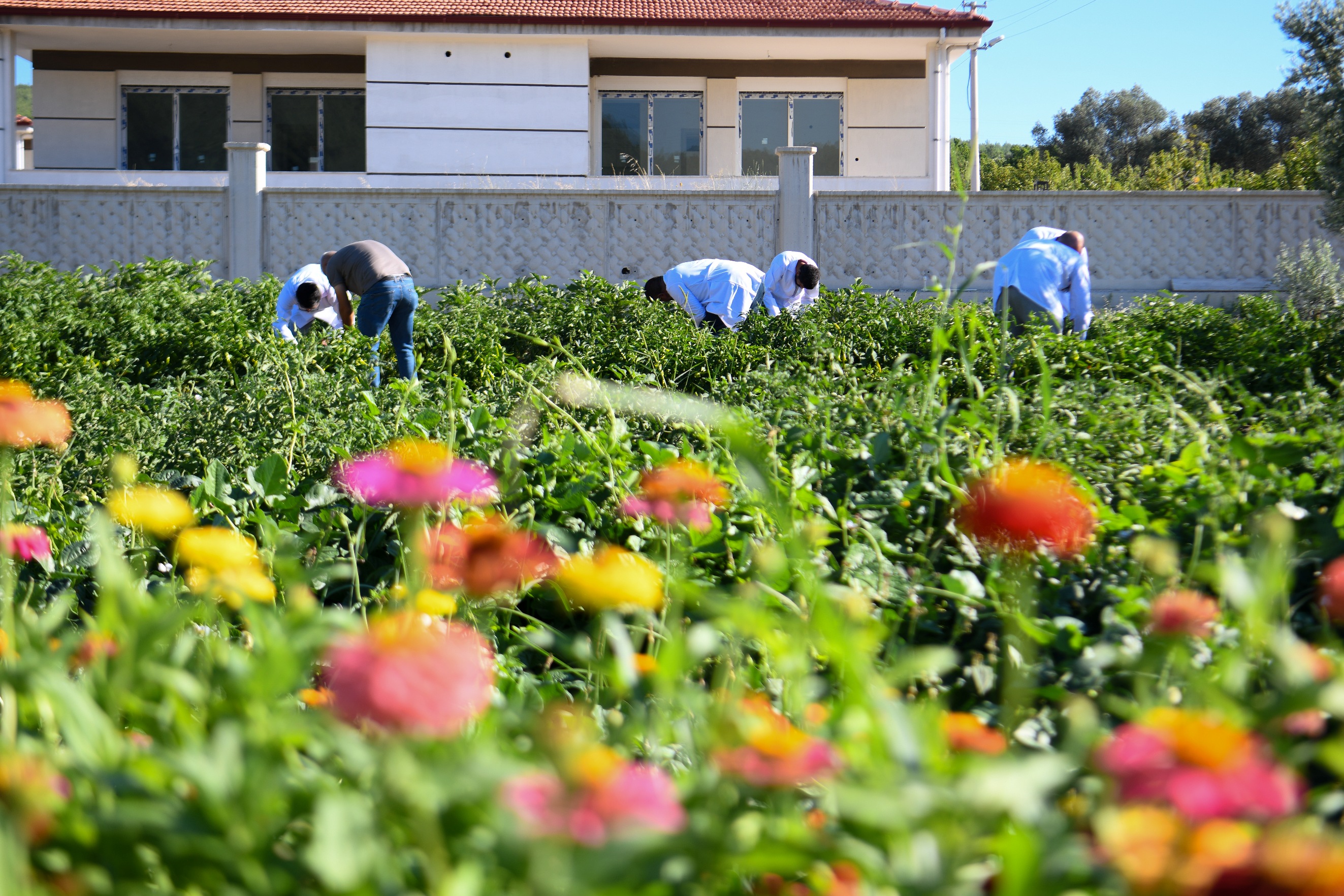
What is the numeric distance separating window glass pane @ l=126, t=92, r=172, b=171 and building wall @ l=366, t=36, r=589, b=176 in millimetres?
3580

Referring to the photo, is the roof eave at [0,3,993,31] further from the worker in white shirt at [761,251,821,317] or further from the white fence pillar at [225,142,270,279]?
the worker in white shirt at [761,251,821,317]

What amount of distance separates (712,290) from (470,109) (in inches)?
316

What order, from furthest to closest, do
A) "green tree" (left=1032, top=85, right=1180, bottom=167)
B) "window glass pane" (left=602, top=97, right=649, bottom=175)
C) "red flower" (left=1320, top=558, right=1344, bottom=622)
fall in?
"green tree" (left=1032, top=85, right=1180, bottom=167), "window glass pane" (left=602, top=97, right=649, bottom=175), "red flower" (left=1320, top=558, right=1344, bottom=622)

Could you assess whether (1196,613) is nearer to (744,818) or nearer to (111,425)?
(744,818)

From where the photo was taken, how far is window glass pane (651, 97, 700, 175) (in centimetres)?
1683

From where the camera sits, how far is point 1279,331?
7.18 metres

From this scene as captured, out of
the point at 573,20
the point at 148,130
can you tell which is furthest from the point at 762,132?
the point at 148,130

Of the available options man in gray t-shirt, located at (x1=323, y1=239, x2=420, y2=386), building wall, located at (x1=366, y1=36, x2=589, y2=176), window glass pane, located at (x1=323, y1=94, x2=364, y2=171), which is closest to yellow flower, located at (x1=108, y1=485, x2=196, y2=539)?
man in gray t-shirt, located at (x1=323, y1=239, x2=420, y2=386)

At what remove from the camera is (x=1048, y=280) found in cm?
763

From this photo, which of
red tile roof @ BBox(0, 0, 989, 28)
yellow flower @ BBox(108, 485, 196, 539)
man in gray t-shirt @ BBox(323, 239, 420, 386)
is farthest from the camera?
red tile roof @ BBox(0, 0, 989, 28)

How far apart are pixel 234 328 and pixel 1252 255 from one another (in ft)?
33.8

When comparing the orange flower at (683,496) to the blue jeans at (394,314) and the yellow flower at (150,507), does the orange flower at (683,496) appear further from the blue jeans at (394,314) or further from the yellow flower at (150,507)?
the blue jeans at (394,314)

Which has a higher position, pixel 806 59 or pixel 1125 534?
pixel 806 59

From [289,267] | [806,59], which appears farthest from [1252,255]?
[289,267]
